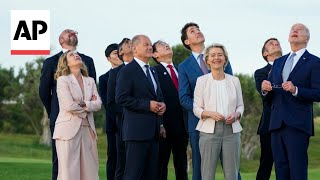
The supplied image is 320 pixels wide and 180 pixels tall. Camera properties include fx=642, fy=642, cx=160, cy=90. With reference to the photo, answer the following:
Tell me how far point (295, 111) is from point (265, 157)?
6.64 ft

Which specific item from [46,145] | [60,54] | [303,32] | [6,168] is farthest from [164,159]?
[46,145]

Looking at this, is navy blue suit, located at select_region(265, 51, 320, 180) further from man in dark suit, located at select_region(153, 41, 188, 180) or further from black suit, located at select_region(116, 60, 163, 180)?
man in dark suit, located at select_region(153, 41, 188, 180)

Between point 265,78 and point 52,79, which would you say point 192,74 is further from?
point 52,79

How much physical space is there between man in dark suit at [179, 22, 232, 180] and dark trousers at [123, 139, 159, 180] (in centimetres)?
51

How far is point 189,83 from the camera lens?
318 inches

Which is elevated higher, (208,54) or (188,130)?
(208,54)

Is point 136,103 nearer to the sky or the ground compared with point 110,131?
nearer to the sky

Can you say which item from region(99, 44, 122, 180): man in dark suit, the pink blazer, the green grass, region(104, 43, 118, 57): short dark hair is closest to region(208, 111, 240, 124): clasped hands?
the pink blazer

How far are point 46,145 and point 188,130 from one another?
50.9 m

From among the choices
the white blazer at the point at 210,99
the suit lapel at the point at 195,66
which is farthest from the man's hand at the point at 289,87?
the suit lapel at the point at 195,66

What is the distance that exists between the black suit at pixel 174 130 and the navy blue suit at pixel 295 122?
5.21ft

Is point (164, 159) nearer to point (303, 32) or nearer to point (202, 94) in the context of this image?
point (202, 94)

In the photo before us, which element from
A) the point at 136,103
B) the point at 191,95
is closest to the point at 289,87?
the point at 191,95

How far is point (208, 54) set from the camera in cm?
751
